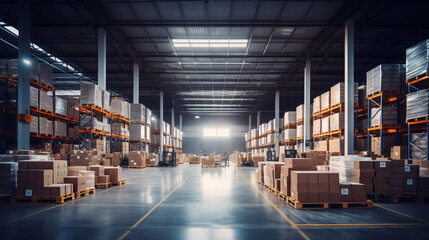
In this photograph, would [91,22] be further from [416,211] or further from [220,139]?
[220,139]

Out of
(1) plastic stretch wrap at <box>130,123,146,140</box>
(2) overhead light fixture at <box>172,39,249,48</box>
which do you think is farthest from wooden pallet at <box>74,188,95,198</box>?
(1) plastic stretch wrap at <box>130,123,146,140</box>

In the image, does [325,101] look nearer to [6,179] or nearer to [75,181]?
[75,181]

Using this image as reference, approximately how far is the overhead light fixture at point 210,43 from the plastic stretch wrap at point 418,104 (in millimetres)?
8385

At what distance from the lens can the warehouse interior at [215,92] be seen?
15.2ft

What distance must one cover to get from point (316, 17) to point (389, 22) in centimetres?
317

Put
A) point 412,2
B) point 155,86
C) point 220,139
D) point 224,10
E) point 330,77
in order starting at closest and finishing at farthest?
point 412,2 → point 224,10 → point 330,77 → point 155,86 → point 220,139

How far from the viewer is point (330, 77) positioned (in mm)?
20688

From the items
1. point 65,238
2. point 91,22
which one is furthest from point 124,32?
point 65,238

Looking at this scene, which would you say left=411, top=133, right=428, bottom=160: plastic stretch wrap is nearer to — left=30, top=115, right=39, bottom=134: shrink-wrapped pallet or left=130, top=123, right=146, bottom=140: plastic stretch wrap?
left=30, top=115, right=39, bottom=134: shrink-wrapped pallet

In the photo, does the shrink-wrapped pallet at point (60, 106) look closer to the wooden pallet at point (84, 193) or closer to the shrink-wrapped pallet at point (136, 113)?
→ the shrink-wrapped pallet at point (136, 113)

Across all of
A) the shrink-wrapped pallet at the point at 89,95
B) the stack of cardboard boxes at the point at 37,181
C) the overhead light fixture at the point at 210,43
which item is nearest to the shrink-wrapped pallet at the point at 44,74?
the shrink-wrapped pallet at the point at 89,95

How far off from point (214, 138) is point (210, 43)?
25665mm

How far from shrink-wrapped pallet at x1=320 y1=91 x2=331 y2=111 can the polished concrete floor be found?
738cm

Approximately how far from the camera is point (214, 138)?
A: 3941 cm
